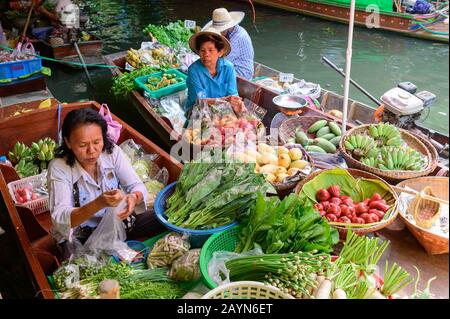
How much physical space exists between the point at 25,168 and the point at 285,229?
2734mm

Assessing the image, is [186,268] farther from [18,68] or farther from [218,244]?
[18,68]

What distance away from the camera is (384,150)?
3023 mm

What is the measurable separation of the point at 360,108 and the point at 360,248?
2.85 m

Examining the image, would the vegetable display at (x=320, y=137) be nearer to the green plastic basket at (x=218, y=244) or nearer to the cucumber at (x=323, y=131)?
the cucumber at (x=323, y=131)

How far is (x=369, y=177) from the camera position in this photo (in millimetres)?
2773

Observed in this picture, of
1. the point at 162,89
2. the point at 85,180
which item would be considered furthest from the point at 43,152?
the point at 85,180

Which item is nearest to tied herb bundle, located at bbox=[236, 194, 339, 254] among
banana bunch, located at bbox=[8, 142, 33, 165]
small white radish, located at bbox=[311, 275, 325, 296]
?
small white radish, located at bbox=[311, 275, 325, 296]

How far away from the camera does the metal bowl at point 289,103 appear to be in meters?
3.91

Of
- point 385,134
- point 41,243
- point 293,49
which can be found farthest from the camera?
point 293,49

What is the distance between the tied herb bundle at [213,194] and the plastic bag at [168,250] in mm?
84

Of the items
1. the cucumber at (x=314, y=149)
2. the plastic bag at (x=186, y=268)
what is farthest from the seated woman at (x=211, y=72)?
the plastic bag at (x=186, y=268)

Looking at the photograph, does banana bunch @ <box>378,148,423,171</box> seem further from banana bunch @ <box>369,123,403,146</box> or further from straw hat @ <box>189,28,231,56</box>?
straw hat @ <box>189,28,231,56</box>

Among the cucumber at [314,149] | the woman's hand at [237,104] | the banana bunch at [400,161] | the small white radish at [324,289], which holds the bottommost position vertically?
the cucumber at [314,149]
